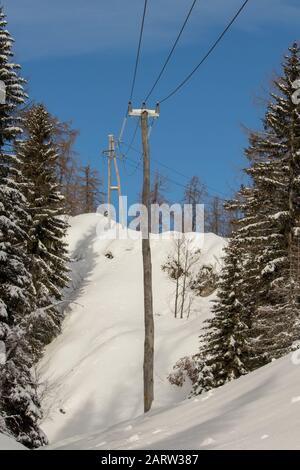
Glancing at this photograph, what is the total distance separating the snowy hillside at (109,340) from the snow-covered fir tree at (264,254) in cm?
417

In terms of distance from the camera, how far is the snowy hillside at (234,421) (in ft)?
20.6

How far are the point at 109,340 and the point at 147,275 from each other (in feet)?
42.5

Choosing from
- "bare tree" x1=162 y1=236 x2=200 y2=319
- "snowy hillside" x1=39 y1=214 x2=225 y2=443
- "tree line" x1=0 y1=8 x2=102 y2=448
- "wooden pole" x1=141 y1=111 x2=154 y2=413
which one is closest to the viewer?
"tree line" x1=0 y1=8 x2=102 y2=448

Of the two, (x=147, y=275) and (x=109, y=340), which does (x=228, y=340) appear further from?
(x=109, y=340)

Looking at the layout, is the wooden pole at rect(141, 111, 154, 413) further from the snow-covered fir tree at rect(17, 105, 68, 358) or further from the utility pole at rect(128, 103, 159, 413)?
the snow-covered fir tree at rect(17, 105, 68, 358)

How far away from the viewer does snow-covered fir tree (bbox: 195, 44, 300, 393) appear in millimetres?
19641

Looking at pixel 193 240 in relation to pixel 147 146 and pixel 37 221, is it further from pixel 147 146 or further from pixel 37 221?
pixel 147 146

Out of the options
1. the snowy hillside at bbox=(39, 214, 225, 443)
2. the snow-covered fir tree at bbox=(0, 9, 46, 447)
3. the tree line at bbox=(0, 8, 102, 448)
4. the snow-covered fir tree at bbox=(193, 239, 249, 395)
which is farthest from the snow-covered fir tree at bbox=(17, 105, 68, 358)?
the snow-covered fir tree at bbox=(193, 239, 249, 395)

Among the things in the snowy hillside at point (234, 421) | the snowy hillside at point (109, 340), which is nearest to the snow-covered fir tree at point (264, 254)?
the snowy hillside at point (109, 340)

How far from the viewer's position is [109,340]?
28688 millimetres

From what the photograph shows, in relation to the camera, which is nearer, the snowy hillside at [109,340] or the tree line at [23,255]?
the tree line at [23,255]

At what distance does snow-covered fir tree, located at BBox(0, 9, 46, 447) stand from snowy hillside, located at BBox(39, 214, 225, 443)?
3.53 metres

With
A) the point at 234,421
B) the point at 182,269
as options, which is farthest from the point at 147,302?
the point at 182,269
